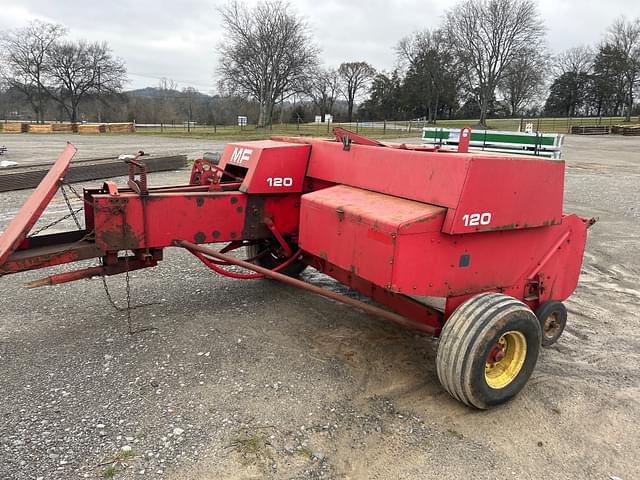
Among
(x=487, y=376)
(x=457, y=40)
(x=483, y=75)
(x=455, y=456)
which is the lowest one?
(x=455, y=456)

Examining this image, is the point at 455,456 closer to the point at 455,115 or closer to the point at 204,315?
the point at 204,315

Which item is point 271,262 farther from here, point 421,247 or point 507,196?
point 507,196

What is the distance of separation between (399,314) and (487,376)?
2.56ft

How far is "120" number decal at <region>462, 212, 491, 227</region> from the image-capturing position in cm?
298

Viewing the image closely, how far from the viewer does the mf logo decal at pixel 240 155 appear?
13.4 feet

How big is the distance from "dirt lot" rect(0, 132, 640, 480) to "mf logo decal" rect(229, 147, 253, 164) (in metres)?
1.28

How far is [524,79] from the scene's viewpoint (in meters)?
52.0

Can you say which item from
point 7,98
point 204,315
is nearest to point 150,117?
point 7,98

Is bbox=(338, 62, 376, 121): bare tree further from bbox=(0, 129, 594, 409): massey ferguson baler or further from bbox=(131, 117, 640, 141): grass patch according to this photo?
bbox=(0, 129, 594, 409): massey ferguson baler

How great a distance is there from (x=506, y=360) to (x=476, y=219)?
929 mm

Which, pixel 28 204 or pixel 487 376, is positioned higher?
pixel 28 204

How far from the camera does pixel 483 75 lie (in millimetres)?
51062

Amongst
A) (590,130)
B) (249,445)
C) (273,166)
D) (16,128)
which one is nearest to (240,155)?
(273,166)


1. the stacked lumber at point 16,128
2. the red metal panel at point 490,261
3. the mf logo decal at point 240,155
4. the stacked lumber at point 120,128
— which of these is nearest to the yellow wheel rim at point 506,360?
the red metal panel at point 490,261
